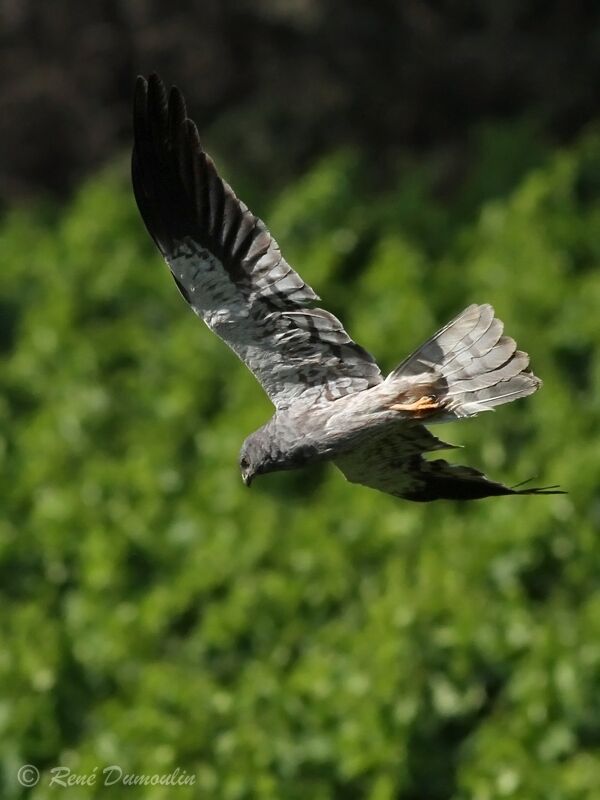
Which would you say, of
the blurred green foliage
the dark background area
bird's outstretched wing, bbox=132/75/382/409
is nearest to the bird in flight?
bird's outstretched wing, bbox=132/75/382/409

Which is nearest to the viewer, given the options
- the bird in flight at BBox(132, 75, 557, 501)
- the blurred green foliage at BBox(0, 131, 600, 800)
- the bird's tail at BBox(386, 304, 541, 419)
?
the bird's tail at BBox(386, 304, 541, 419)

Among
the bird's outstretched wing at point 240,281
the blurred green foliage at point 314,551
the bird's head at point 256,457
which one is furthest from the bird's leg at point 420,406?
the blurred green foliage at point 314,551

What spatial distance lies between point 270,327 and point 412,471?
703 mm

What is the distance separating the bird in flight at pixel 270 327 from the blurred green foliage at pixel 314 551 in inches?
113

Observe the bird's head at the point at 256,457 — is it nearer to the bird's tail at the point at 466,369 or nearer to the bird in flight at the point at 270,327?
the bird in flight at the point at 270,327

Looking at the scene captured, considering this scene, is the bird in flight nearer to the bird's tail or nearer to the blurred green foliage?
the bird's tail

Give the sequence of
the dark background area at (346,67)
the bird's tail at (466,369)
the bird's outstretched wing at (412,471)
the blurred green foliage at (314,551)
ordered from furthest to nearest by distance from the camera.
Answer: the dark background area at (346,67)
the blurred green foliage at (314,551)
the bird's outstretched wing at (412,471)
the bird's tail at (466,369)

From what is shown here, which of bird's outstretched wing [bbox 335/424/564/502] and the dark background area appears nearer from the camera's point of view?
bird's outstretched wing [bbox 335/424/564/502]

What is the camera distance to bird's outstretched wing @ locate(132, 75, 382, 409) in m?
5.48

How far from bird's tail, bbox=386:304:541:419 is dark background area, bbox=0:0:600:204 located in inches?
311

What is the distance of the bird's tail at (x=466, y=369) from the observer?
5.10m

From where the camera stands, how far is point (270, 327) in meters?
5.50

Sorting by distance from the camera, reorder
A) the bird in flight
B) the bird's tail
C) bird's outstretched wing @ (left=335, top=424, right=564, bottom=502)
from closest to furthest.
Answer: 1. the bird's tail
2. the bird in flight
3. bird's outstretched wing @ (left=335, top=424, right=564, bottom=502)

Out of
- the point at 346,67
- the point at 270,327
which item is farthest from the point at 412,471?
the point at 346,67
